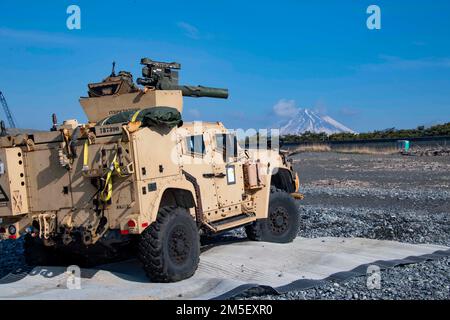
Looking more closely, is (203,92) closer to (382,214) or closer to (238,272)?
(238,272)

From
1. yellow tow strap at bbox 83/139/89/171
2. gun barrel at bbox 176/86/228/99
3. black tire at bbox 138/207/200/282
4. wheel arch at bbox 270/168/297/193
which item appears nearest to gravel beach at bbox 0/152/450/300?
wheel arch at bbox 270/168/297/193

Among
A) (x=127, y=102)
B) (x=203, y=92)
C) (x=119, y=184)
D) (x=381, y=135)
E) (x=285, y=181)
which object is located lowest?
(x=285, y=181)

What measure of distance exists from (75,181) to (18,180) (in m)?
0.91

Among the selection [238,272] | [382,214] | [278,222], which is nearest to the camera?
[238,272]

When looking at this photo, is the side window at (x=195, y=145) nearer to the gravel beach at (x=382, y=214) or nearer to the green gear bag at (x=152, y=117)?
the green gear bag at (x=152, y=117)

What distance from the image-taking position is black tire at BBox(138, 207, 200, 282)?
8.48 meters

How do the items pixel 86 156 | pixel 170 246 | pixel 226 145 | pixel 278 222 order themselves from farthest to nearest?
1. pixel 278 222
2. pixel 226 145
3. pixel 170 246
4. pixel 86 156

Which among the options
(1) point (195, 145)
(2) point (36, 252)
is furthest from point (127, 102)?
(2) point (36, 252)

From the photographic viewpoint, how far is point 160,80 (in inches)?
424

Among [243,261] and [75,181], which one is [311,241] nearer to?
[243,261]

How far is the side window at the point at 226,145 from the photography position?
430 inches

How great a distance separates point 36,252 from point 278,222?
485cm

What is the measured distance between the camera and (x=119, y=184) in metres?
8.53
